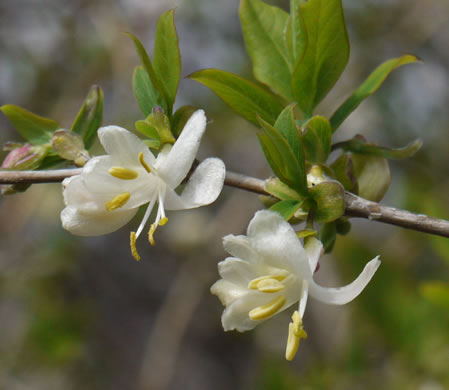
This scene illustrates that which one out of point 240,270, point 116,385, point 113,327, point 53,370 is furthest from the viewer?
point 113,327

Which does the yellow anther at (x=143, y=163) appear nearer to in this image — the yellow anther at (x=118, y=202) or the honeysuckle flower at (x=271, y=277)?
the yellow anther at (x=118, y=202)

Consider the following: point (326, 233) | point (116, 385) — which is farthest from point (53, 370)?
point (326, 233)

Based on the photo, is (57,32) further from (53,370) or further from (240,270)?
(240,270)

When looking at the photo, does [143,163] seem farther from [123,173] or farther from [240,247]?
[240,247]

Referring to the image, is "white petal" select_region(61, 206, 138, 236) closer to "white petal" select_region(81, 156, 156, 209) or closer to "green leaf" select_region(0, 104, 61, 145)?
"white petal" select_region(81, 156, 156, 209)

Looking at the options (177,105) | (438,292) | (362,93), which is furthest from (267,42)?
(177,105)

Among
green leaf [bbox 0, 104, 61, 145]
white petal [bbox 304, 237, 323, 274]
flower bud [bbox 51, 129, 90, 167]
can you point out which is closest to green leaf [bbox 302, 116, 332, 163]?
white petal [bbox 304, 237, 323, 274]
